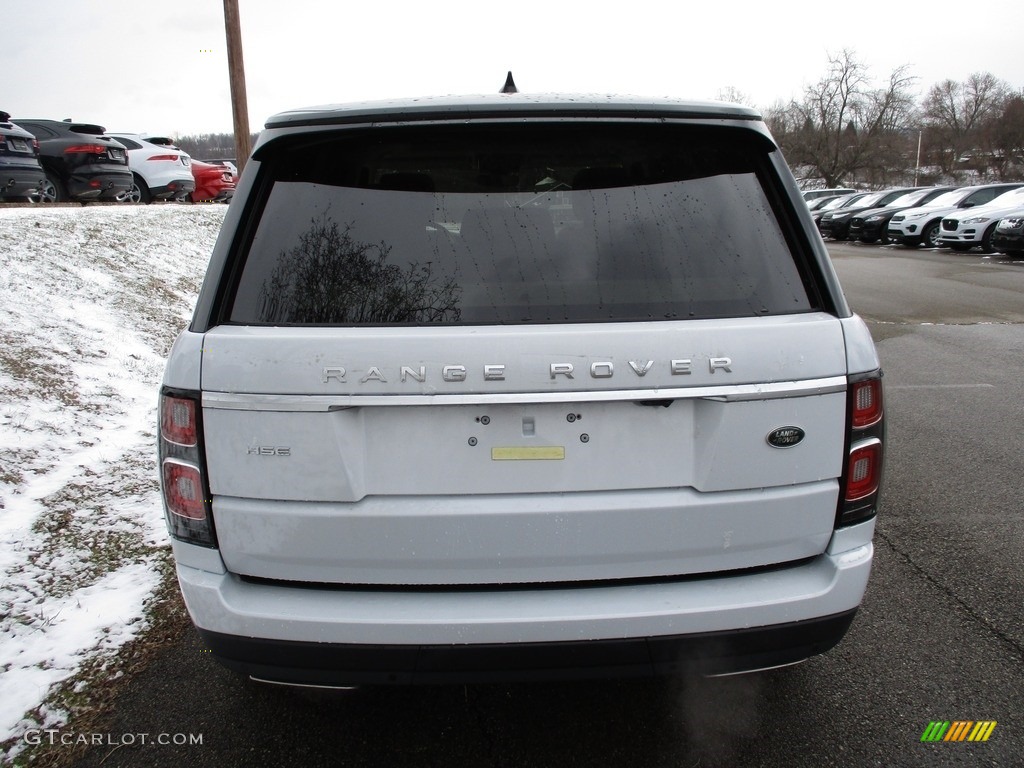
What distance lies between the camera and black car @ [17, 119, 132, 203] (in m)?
12.5

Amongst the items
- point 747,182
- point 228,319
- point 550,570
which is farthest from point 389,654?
point 747,182

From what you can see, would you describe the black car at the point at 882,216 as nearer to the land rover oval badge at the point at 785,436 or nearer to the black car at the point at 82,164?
the black car at the point at 82,164

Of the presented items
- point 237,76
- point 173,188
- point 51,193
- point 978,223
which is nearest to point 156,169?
point 173,188

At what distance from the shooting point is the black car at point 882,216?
79.2 ft

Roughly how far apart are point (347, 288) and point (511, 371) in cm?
51

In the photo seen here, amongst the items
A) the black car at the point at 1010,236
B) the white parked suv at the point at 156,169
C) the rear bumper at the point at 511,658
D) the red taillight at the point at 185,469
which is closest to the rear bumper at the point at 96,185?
the white parked suv at the point at 156,169

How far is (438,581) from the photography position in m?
1.91

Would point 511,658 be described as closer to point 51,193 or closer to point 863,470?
point 863,470

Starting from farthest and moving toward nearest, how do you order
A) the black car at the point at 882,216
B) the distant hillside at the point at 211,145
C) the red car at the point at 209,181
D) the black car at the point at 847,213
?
the distant hillside at the point at 211,145 → the black car at the point at 847,213 → the black car at the point at 882,216 → the red car at the point at 209,181

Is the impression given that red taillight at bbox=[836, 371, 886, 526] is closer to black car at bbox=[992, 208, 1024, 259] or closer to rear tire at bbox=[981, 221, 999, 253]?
black car at bbox=[992, 208, 1024, 259]

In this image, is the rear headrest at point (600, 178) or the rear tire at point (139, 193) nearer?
the rear headrest at point (600, 178)

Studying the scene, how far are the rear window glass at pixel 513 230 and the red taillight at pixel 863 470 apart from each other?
0.43 m

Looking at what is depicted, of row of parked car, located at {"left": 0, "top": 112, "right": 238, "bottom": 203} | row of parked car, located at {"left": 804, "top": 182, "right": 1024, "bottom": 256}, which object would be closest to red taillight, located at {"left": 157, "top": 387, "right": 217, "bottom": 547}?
row of parked car, located at {"left": 0, "top": 112, "right": 238, "bottom": 203}

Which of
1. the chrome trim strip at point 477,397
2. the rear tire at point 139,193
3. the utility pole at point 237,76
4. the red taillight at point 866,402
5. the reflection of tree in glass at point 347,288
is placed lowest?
the rear tire at point 139,193
